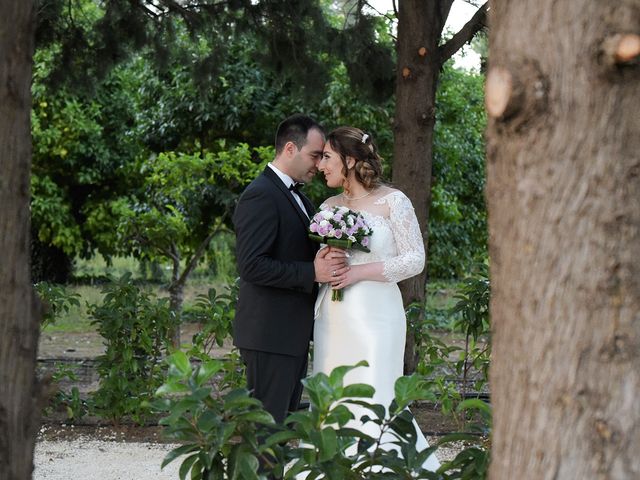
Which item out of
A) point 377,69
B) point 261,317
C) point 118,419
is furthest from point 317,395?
point 377,69

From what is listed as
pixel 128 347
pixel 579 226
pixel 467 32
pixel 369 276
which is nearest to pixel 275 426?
pixel 579 226

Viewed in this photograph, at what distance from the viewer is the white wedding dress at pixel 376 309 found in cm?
502

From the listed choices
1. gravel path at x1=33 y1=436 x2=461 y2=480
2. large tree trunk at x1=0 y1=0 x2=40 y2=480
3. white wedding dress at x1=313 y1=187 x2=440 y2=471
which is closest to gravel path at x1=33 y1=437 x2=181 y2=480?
gravel path at x1=33 y1=436 x2=461 y2=480

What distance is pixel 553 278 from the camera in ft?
6.68

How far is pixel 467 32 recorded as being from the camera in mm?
7957

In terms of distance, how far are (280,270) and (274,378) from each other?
558mm

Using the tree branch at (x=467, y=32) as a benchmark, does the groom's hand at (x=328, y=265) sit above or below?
below

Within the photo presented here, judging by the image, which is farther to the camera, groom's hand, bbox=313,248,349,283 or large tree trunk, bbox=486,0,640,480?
groom's hand, bbox=313,248,349,283

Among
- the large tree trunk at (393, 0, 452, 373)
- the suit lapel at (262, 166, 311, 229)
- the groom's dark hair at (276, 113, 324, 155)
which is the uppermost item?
the large tree trunk at (393, 0, 452, 373)

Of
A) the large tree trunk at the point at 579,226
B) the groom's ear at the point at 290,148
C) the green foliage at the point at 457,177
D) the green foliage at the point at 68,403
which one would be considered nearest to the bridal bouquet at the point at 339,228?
the groom's ear at the point at 290,148

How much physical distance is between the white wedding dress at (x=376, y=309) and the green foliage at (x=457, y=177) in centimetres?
1015

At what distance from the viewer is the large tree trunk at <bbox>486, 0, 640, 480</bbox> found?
6.59ft

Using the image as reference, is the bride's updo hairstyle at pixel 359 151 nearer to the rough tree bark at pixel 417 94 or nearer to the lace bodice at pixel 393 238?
the lace bodice at pixel 393 238

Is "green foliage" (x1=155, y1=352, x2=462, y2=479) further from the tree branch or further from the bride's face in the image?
the tree branch
